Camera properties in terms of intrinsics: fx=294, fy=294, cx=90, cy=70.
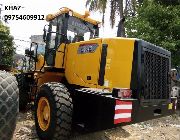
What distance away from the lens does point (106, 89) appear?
554 centimetres

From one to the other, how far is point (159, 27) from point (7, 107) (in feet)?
38.8

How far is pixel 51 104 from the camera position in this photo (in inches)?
213

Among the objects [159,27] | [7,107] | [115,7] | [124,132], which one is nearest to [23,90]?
[124,132]

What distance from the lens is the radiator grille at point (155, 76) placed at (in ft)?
18.0

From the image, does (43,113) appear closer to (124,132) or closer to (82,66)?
(82,66)

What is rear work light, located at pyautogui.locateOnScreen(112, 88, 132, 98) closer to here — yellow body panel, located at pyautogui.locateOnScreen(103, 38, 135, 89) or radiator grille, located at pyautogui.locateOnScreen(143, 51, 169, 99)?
yellow body panel, located at pyautogui.locateOnScreen(103, 38, 135, 89)

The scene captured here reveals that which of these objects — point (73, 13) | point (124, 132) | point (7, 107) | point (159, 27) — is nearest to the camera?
point (7, 107)

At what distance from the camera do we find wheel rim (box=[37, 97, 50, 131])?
5.85 meters

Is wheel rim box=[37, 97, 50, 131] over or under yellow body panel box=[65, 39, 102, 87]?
under

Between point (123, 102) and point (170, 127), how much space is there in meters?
5.01

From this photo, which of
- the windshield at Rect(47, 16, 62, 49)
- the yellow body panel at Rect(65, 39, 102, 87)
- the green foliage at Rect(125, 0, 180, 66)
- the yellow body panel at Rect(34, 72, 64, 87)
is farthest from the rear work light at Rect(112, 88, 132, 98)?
the green foliage at Rect(125, 0, 180, 66)

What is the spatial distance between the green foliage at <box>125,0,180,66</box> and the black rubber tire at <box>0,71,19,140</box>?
34.8ft

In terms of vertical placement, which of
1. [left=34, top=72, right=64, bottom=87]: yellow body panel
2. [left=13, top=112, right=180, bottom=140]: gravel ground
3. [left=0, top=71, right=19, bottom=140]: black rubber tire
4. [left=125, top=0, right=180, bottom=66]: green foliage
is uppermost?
[left=125, top=0, right=180, bottom=66]: green foliage

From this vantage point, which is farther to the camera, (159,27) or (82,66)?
(159,27)
